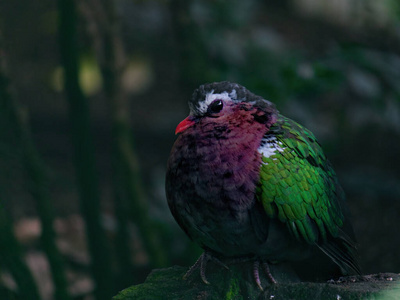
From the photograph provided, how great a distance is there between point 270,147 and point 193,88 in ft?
5.69

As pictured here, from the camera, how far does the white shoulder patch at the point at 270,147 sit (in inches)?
89.3

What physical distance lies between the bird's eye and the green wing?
0.25m

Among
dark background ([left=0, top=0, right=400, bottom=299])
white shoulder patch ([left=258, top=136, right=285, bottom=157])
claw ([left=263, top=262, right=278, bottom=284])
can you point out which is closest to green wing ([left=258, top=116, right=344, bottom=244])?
white shoulder patch ([left=258, top=136, right=285, bottom=157])

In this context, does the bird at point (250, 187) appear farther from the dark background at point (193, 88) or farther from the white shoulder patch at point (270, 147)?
the dark background at point (193, 88)

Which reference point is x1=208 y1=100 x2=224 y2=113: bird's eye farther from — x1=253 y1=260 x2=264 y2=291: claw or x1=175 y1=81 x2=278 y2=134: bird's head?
x1=253 y1=260 x2=264 y2=291: claw

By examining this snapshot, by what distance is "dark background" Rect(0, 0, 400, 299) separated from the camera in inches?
149

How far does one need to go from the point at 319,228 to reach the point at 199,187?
58cm

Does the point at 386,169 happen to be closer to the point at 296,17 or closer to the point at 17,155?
the point at 17,155

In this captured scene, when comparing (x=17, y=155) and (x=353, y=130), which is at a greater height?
(x=17, y=155)

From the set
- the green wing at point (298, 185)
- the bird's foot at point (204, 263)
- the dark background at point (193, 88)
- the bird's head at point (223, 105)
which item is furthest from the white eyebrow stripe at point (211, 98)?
the dark background at point (193, 88)

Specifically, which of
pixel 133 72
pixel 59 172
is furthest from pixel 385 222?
pixel 59 172

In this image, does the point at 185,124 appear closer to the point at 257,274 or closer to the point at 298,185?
the point at 298,185

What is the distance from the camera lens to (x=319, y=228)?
91.6 inches

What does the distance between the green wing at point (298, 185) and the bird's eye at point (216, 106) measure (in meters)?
0.25
